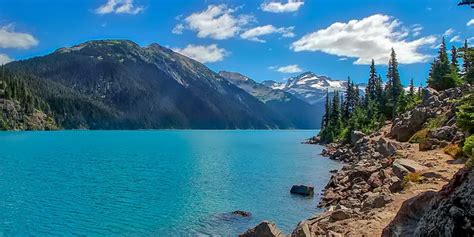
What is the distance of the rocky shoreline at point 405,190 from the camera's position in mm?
12258

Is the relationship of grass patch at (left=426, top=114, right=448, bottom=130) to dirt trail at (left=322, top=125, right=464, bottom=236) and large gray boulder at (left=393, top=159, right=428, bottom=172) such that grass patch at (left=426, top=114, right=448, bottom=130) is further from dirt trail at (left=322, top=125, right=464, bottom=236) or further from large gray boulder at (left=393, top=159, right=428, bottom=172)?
large gray boulder at (left=393, top=159, right=428, bottom=172)

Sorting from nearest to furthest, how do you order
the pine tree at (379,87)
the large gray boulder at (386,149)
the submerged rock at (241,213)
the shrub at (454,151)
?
the shrub at (454,151)
the submerged rock at (241,213)
the large gray boulder at (386,149)
the pine tree at (379,87)

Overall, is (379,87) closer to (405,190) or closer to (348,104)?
(348,104)

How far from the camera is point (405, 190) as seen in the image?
28781mm

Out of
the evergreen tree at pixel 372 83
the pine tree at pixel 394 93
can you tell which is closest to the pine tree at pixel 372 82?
the evergreen tree at pixel 372 83

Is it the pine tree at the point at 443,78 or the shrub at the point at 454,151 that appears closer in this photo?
the shrub at the point at 454,151

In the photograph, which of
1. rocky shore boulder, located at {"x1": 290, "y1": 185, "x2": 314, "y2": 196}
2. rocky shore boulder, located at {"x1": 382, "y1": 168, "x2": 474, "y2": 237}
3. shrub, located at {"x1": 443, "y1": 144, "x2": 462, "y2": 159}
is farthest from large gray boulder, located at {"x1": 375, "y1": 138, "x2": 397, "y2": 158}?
rocky shore boulder, located at {"x1": 382, "y1": 168, "x2": 474, "y2": 237}

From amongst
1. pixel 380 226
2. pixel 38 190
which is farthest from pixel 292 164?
pixel 380 226

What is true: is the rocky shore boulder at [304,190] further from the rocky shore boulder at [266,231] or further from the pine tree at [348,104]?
the pine tree at [348,104]

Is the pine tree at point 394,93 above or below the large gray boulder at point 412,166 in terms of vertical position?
above

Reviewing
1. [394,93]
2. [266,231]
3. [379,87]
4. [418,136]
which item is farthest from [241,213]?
[379,87]

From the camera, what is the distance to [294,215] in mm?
36812

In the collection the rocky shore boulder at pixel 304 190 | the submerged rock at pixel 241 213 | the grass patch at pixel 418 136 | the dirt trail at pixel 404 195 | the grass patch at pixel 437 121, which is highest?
the grass patch at pixel 437 121

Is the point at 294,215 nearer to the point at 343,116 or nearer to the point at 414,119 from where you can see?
the point at 414,119
